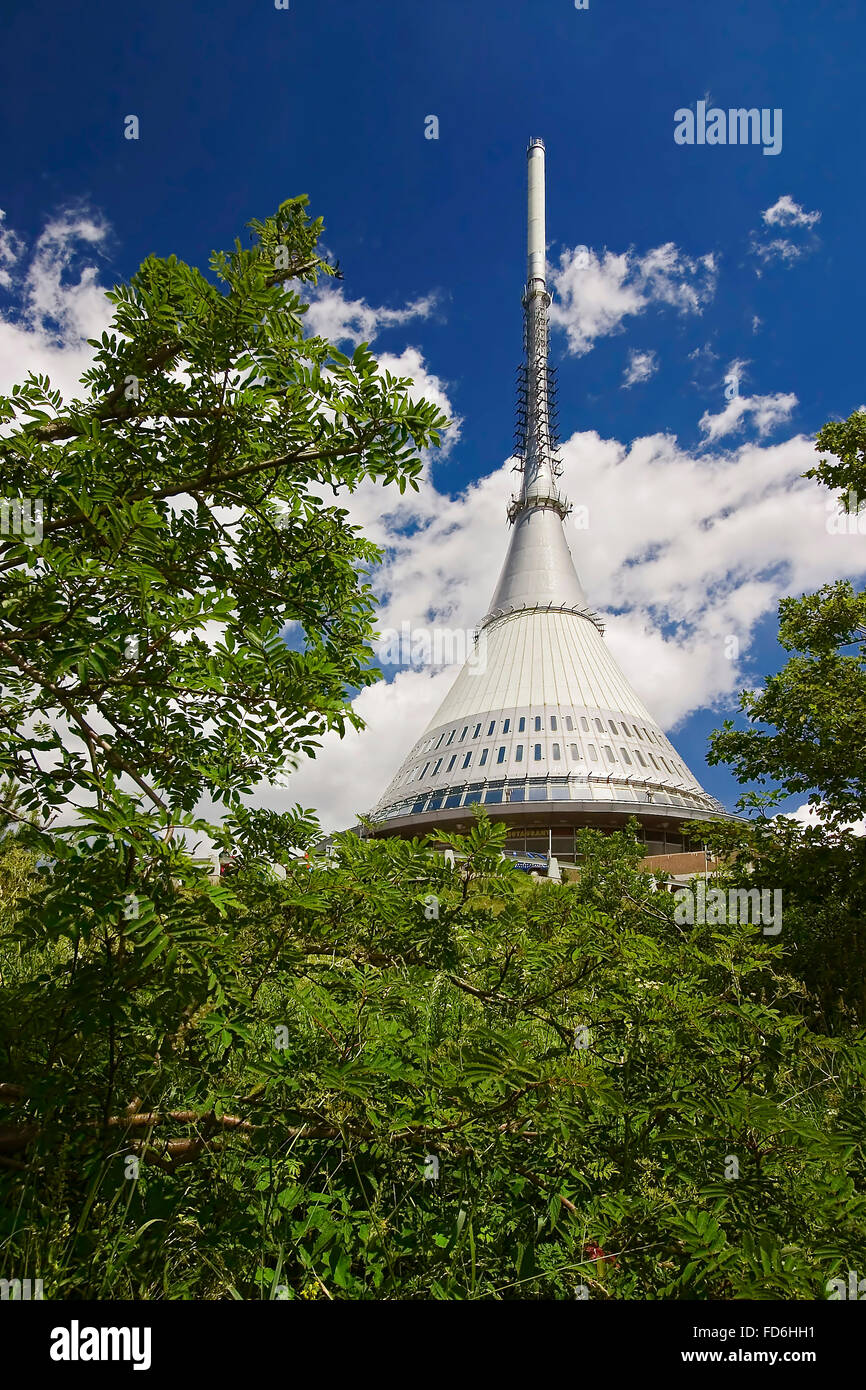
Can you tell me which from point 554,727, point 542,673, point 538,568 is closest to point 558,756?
point 554,727

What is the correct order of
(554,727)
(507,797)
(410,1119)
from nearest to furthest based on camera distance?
(410,1119) → (507,797) → (554,727)

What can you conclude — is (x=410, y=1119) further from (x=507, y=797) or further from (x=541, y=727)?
(x=541, y=727)

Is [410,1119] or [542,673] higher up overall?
[542,673]

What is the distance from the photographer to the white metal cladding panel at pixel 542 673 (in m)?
48.5

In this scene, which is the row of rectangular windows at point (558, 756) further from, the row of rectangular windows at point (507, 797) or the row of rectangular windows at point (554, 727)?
the row of rectangular windows at point (507, 797)

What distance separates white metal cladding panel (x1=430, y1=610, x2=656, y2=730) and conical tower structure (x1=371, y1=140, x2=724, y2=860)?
0.12m

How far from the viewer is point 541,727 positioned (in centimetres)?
4500

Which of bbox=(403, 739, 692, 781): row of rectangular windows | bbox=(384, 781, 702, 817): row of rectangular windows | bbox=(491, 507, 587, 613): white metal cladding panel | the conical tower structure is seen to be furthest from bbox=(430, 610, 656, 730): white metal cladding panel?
bbox=(384, 781, 702, 817): row of rectangular windows

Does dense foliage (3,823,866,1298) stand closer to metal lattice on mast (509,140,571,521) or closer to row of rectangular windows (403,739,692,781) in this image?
row of rectangular windows (403,739,692,781)

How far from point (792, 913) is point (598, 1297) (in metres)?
6.23

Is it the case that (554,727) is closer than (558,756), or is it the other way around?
(558,756)

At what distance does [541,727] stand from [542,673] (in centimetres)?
647

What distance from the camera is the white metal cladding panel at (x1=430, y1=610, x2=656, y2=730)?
48469mm
